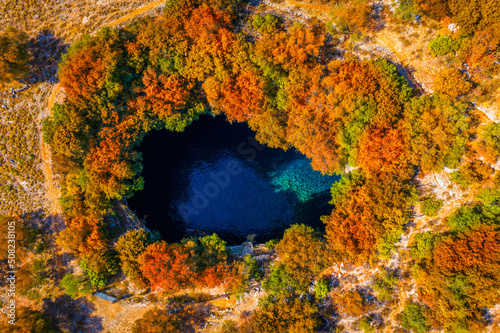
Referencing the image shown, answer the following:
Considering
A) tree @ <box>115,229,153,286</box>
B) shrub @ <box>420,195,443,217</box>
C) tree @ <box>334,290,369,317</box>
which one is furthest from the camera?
shrub @ <box>420,195,443,217</box>

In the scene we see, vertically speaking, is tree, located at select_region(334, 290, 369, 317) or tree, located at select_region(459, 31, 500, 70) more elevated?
tree, located at select_region(459, 31, 500, 70)

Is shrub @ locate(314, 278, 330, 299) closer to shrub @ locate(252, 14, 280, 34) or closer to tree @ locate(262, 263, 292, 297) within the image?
tree @ locate(262, 263, 292, 297)

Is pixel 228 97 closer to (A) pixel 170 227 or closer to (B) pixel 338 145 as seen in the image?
(B) pixel 338 145

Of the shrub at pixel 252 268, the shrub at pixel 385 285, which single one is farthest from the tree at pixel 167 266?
the shrub at pixel 385 285

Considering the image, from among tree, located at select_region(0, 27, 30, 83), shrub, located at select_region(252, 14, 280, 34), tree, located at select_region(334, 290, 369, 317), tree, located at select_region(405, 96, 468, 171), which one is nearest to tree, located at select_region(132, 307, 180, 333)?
tree, located at select_region(334, 290, 369, 317)

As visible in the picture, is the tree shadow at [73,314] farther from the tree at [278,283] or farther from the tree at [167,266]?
the tree at [278,283]

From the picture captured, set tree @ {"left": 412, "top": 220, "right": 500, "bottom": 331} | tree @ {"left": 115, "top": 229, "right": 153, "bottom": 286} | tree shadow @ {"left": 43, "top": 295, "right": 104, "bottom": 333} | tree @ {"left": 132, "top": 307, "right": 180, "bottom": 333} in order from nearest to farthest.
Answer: tree @ {"left": 412, "top": 220, "right": 500, "bottom": 331}, tree @ {"left": 132, "top": 307, "right": 180, "bottom": 333}, tree @ {"left": 115, "top": 229, "right": 153, "bottom": 286}, tree shadow @ {"left": 43, "top": 295, "right": 104, "bottom": 333}

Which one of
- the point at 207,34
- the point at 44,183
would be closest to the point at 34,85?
the point at 44,183
